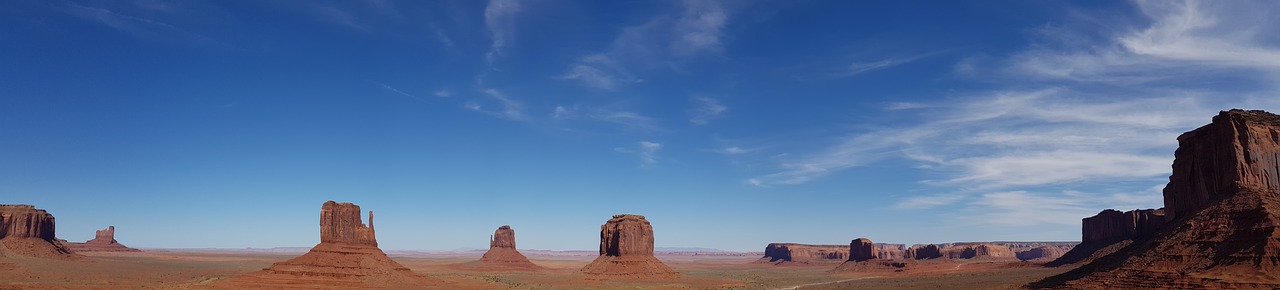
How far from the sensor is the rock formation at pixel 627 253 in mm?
103375

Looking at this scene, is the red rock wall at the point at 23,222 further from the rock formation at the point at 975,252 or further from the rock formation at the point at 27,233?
the rock formation at the point at 975,252

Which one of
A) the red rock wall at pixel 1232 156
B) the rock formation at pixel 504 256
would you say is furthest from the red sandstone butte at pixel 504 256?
the red rock wall at pixel 1232 156

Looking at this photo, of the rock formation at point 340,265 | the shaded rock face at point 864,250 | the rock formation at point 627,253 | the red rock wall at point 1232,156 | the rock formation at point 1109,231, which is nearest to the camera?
the red rock wall at point 1232,156

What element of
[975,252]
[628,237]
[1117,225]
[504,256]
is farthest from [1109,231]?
[504,256]

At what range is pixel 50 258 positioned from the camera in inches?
4205

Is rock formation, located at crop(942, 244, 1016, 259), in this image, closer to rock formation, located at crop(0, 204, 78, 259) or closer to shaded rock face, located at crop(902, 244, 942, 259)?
shaded rock face, located at crop(902, 244, 942, 259)

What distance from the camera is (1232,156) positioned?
47.1 m

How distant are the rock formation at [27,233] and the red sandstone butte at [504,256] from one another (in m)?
68.9

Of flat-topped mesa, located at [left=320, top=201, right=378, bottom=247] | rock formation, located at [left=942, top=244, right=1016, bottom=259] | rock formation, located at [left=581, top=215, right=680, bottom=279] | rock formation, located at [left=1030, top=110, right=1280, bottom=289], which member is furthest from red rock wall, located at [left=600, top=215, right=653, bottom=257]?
rock formation, located at [left=942, top=244, right=1016, bottom=259]

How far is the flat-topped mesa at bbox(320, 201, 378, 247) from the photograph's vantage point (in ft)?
253

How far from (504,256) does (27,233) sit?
78.5 metres

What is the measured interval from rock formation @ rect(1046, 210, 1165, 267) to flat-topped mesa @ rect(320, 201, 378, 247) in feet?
282

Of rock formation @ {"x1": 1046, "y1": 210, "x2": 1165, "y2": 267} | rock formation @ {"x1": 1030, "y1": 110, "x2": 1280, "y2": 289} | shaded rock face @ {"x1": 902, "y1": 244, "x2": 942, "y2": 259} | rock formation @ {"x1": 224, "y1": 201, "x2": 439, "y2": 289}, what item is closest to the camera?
rock formation @ {"x1": 1030, "y1": 110, "x2": 1280, "y2": 289}

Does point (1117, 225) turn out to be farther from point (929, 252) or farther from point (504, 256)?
point (504, 256)
